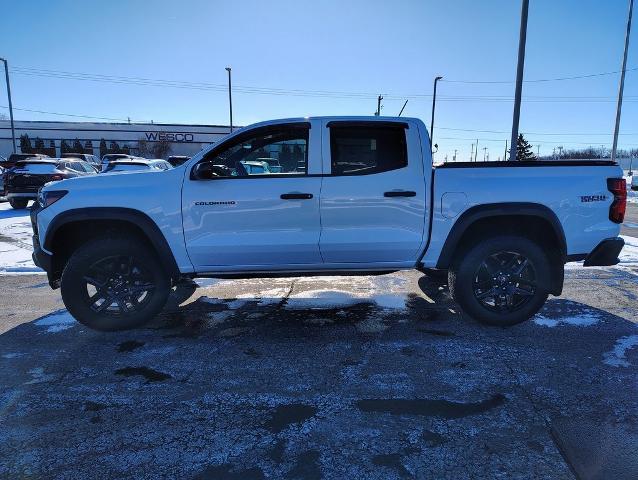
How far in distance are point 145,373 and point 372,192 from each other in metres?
2.57

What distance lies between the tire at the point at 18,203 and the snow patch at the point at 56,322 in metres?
11.8

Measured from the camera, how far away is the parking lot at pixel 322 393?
7.89 feet

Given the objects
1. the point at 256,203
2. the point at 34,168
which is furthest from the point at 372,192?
the point at 34,168

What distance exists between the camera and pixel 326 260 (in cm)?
436

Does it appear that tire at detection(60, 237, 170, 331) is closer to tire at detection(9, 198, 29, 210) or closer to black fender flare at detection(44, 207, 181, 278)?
black fender flare at detection(44, 207, 181, 278)

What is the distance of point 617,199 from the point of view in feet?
14.1

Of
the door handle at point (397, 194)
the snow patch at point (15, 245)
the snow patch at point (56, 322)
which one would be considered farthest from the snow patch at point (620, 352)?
the snow patch at point (15, 245)

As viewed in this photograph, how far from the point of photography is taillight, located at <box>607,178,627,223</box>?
4.27 m

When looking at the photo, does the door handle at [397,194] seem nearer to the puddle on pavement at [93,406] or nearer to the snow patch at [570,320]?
the snow patch at [570,320]

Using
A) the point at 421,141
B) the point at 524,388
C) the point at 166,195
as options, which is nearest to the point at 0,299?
the point at 166,195

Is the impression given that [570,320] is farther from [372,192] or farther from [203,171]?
[203,171]

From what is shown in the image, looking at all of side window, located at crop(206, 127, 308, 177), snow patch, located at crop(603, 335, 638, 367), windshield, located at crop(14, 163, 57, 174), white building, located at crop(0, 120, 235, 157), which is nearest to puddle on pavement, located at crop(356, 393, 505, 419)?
snow patch, located at crop(603, 335, 638, 367)

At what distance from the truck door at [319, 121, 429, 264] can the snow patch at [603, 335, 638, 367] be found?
188 cm

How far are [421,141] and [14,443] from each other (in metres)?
4.00
